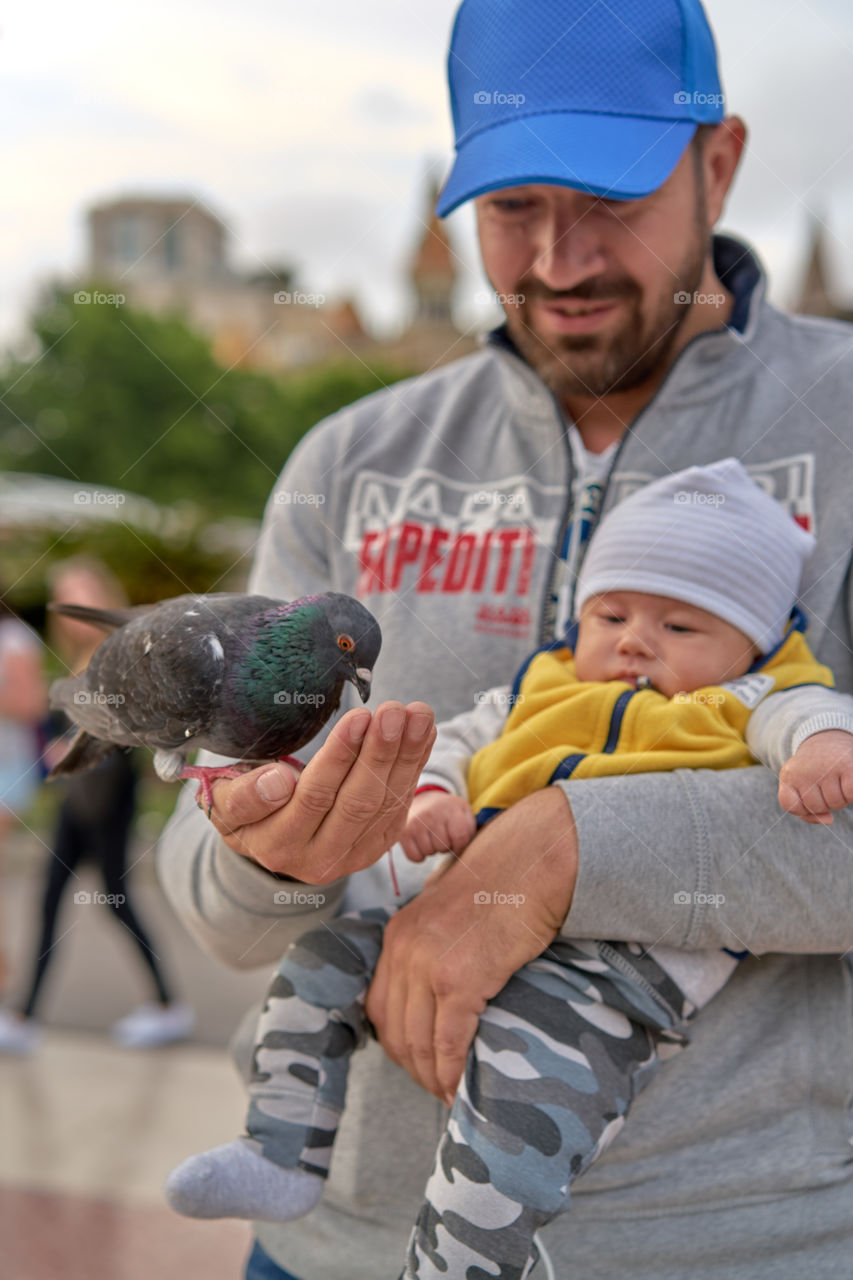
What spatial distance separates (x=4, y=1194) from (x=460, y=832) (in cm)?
279

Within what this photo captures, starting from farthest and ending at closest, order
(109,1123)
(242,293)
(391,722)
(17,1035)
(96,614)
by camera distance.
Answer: (242,293) < (17,1035) < (109,1123) < (96,614) < (391,722)

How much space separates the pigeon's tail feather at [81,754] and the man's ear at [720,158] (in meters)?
1.14

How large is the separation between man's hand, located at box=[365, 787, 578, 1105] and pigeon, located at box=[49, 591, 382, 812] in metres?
0.27

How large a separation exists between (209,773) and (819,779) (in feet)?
2.15

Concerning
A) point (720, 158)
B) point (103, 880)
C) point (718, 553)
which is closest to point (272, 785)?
point (718, 553)

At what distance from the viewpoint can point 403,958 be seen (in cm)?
128

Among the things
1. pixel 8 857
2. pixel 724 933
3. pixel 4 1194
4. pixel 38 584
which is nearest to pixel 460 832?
pixel 724 933

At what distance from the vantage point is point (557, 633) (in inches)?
60.7

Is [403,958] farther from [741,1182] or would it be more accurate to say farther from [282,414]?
[282,414]

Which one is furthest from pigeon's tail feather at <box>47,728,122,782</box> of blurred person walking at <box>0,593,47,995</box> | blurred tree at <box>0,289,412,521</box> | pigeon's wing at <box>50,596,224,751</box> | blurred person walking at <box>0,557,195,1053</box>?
blurred tree at <box>0,289,412,521</box>

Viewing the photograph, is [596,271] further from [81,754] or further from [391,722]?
[81,754]

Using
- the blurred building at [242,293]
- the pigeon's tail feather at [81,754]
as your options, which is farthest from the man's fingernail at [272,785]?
the blurred building at [242,293]

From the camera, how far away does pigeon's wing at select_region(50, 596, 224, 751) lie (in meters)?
1.10

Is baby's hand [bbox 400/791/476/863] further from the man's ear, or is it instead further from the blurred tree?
the blurred tree
